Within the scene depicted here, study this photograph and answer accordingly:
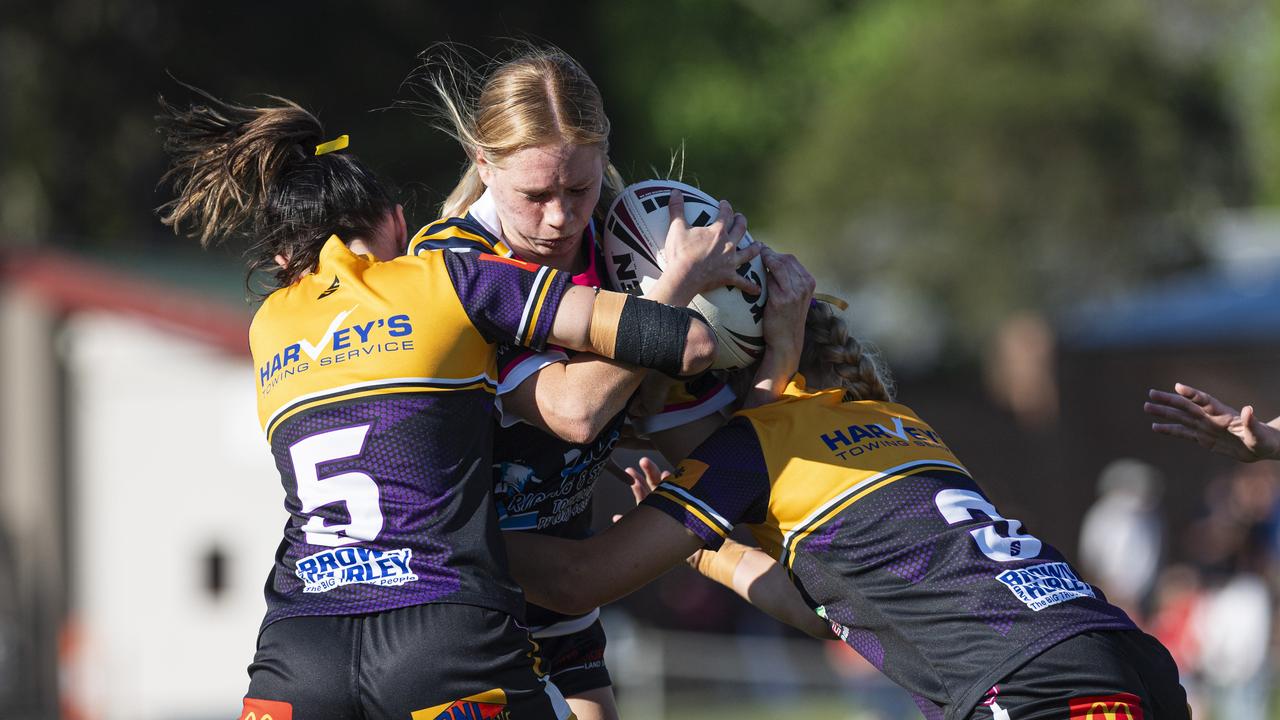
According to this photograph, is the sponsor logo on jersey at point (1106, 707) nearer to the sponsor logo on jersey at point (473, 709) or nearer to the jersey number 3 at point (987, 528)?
the jersey number 3 at point (987, 528)

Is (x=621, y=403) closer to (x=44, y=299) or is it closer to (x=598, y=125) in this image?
Result: (x=598, y=125)

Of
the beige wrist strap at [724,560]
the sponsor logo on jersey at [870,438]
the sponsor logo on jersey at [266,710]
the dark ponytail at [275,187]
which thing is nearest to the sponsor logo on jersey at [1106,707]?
the sponsor logo on jersey at [870,438]

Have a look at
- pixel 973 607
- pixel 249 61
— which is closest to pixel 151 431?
pixel 249 61

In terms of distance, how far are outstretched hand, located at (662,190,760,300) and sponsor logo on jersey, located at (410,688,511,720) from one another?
1122mm

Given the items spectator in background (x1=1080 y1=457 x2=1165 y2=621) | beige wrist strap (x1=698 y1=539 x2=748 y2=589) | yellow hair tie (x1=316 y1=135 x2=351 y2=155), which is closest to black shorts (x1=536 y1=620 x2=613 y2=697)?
beige wrist strap (x1=698 y1=539 x2=748 y2=589)

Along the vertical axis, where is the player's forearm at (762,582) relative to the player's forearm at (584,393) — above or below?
below

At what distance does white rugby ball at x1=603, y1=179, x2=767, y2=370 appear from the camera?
13.9 feet

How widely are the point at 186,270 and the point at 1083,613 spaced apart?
17.9 metres

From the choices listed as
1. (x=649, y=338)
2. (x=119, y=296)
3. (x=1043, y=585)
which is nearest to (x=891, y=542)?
(x=1043, y=585)

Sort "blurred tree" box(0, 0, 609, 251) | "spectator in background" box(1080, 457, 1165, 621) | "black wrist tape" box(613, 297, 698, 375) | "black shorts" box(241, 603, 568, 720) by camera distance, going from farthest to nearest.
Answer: "blurred tree" box(0, 0, 609, 251) < "spectator in background" box(1080, 457, 1165, 621) < "black wrist tape" box(613, 297, 698, 375) < "black shorts" box(241, 603, 568, 720)

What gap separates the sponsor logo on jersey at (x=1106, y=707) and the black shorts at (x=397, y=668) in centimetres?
128

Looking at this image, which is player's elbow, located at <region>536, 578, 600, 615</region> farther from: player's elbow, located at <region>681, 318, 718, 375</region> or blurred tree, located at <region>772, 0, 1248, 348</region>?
blurred tree, located at <region>772, 0, 1248, 348</region>

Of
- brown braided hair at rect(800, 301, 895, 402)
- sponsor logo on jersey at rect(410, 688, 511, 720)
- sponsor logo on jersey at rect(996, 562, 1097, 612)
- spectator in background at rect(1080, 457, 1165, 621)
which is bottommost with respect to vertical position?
spectator in background at rect(1080, 457, 1165, 621)

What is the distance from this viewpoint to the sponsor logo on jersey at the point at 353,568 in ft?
11.9
